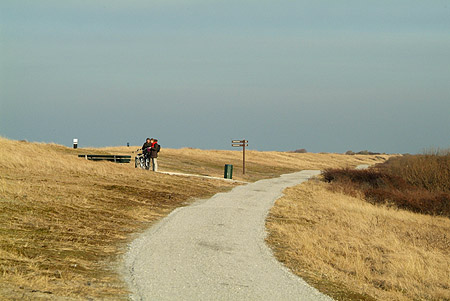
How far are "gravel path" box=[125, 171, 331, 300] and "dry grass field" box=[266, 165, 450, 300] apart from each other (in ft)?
1.94

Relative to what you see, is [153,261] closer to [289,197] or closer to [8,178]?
[8,178]

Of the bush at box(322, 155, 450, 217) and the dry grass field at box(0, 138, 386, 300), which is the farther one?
the bush at box(322, 155, 450, 217)

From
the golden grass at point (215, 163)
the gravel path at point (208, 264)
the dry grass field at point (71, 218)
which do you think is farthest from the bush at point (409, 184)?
the gravel path at point (208, 264)

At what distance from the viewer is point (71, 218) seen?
15.9 m

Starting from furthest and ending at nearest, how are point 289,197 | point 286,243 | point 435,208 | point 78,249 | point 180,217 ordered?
point 435,208, point 289,197, point 180,217, point 286,243, point 78,249

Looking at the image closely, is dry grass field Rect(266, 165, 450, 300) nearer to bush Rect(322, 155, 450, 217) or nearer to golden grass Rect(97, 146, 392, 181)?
bush Rect(322, 155, 450, 217)

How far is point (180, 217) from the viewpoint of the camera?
58.9ft

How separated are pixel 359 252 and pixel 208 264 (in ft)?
19.4

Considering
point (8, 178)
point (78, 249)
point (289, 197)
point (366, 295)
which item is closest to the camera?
point (366, 295)

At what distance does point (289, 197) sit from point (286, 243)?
13965 mm

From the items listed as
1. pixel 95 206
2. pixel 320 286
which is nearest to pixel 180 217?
pixel 95 206

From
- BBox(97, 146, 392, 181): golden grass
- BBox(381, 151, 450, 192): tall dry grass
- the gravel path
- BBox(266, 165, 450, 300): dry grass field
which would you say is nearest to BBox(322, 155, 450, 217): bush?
BBox(381, 151, 450, 192): tall dry grass

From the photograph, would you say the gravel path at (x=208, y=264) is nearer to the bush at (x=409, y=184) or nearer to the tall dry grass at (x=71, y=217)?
the tall dry grass at (x=71, y=217)

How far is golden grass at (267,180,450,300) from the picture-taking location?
11273mm
